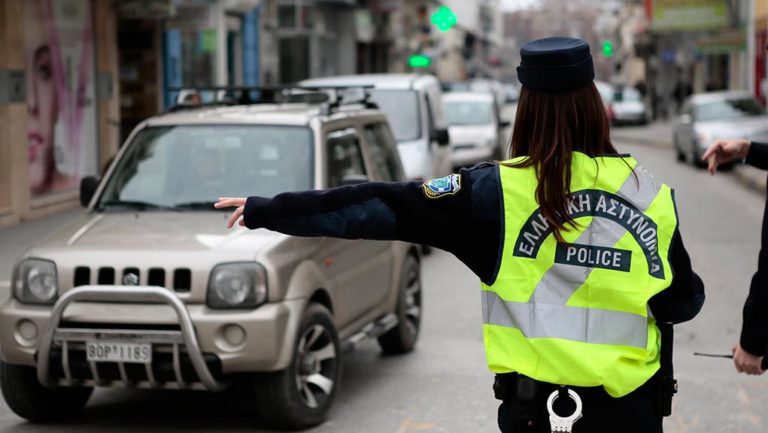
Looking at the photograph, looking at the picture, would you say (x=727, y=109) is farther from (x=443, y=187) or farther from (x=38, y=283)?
(x=443, y=187)

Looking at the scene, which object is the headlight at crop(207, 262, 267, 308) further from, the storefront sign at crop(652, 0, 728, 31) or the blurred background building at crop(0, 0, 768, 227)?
the storefront sign at crop(652, 0, 728, 31)

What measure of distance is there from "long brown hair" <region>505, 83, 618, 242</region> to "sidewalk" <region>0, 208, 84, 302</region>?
789cm

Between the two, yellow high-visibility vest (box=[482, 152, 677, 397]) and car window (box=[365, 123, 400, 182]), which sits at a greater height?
yellow high-visibility vest (box=[482, 152, 677, 397])

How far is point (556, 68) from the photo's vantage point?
3230mm

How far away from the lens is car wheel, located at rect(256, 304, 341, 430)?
6.58 metres

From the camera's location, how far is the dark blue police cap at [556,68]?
10.6 feet

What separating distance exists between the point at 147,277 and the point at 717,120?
72.0 ft

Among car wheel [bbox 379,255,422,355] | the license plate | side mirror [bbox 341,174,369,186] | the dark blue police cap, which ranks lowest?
car wheel [bbox 379,255,422,355]

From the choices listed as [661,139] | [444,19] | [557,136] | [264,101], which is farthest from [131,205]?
[661,139]

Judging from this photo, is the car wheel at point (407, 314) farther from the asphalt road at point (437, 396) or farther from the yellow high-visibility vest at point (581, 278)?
the yellow high-visibility vest at point (581, 278)

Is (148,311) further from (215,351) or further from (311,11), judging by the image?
(311,11)

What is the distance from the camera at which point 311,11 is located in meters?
39.7

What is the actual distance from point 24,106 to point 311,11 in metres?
23.5

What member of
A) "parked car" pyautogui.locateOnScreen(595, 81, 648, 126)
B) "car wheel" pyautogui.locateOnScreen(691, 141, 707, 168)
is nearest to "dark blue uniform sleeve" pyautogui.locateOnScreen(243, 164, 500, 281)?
"car wheel" pyautogui.locateOnScreen(691, 141, 707, 168)
